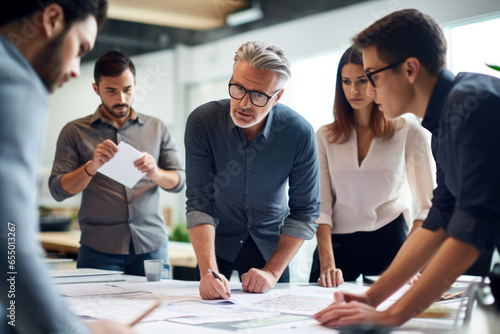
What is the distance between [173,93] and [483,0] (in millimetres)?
3960

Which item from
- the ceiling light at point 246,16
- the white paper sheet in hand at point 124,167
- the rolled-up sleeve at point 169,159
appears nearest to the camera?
the white paper sheet in hand at point 124,167

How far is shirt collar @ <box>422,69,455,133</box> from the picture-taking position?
1.24 meters

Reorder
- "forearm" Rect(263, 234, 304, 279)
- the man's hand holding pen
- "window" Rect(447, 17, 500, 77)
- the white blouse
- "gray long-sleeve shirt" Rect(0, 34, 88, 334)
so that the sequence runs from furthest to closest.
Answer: "window" Rect(447, 17, 500, 77) < the white blouse < "forearm" Rect(263, 234, 304, 279) < the man's hand holding pen < "gray long-sleeve shirt" Rect(0, 34, 88, 334)

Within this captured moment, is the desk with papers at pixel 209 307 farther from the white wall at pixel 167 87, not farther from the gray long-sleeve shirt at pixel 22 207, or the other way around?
the white wall at pixel 167 87

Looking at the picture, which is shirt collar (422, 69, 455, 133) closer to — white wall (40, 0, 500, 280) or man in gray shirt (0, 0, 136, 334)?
man in gray shirt (0, 0, 136, 334)

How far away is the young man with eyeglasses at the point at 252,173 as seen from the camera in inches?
74.2

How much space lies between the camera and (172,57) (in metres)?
6.41

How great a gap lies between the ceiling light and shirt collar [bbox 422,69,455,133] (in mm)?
4176

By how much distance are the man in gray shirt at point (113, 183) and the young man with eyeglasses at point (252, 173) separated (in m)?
0.54

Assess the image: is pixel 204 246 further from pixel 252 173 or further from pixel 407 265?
pixel 407 265

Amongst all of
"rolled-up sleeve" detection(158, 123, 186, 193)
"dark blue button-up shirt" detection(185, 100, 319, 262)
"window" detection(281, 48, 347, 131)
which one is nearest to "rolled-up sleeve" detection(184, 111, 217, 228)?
"dark blue button-up shirt" detection(185, 100, 319, 262)

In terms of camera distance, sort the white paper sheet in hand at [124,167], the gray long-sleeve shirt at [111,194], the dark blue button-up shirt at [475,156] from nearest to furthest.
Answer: the dark blue button-up shirt at [475,156]
the white paper sheet in hand at [124,167]
the gray long-sleeve shirt at [111,194]

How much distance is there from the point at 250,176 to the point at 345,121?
0.56 metres

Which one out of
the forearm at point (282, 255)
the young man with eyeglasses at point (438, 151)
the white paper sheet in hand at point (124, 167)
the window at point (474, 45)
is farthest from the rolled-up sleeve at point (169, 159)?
the window at point (474, 45)
